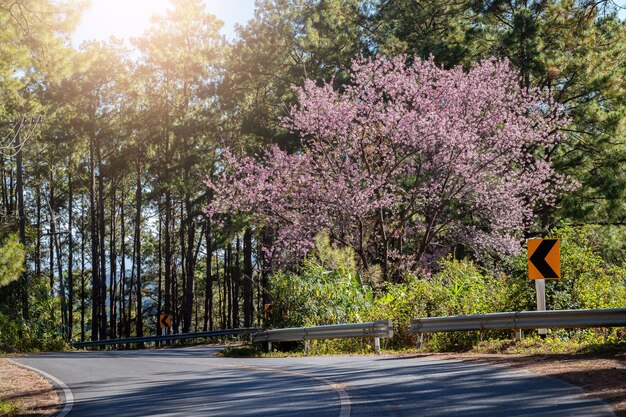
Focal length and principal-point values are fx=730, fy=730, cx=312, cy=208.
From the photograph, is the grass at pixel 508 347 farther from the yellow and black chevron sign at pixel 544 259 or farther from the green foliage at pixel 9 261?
the green foliage at pixel 9 261

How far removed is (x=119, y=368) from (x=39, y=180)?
41.4 meters

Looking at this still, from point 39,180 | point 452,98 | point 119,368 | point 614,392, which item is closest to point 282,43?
point 452,98

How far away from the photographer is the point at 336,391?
32.9ft

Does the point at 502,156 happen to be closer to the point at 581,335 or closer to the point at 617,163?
the point at 617,163

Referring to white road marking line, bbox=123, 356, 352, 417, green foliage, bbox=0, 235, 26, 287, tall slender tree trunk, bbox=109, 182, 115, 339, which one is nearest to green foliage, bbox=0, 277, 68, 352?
green foliage, bbox=0, 235, 26, 287

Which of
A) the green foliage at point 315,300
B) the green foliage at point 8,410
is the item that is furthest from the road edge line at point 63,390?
the green foliage at point 315,300

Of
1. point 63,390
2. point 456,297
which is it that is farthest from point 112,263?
point 63,390

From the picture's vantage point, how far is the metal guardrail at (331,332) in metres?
17.7

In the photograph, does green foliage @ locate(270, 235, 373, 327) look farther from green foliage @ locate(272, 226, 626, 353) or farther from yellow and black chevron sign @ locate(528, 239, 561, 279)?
yellow and black chevron sign @ locate(528, 239, 561, 279)

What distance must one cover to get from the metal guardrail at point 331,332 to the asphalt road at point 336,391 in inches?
100

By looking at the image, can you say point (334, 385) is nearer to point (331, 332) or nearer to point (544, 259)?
point (544, 259)

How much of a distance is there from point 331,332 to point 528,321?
18.7 feet

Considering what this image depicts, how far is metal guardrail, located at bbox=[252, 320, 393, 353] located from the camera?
1772 cm

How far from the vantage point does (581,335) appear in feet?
55.2
